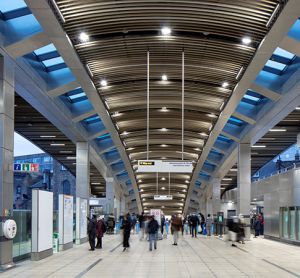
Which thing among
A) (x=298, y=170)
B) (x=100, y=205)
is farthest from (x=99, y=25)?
(x=100, y=205)

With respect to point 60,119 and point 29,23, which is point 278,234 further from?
point 29,23

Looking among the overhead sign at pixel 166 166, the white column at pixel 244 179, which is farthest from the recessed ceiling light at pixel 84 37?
the white column at pixel 244 179

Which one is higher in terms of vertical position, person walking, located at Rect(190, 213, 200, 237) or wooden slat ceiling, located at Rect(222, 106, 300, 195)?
wooden slat ceiling, located at Rect(222, 106, 300, 195)

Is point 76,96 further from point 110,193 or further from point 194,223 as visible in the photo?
point 110,193

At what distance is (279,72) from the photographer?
68.8 ft

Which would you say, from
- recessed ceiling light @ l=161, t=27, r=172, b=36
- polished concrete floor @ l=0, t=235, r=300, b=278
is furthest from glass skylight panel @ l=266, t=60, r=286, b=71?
polished concrete floor @ l=0, t=235, r=300, b=278

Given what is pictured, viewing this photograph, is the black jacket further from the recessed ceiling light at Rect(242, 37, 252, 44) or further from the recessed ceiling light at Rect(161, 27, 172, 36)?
the recessed ceiling light at Rect(242, 37, 252, 44)

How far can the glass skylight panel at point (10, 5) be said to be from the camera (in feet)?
50.0

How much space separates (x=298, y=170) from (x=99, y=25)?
1438 centimetres

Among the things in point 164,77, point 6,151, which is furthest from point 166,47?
point 6,151

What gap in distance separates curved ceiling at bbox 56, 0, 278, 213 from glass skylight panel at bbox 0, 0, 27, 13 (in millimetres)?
1595

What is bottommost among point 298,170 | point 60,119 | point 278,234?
point 278,234

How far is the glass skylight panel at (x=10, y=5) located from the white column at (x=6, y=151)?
1.37m

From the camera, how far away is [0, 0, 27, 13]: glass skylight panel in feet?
50.0
